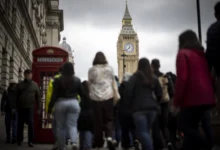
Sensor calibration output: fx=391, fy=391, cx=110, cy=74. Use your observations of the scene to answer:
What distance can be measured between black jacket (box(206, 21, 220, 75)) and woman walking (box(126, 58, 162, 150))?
1.32 meters

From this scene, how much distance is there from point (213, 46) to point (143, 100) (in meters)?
1.55

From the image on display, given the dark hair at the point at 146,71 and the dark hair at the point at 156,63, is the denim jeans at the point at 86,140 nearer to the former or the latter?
the dark hair at the point at 156,63

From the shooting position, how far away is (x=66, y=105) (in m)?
7.14

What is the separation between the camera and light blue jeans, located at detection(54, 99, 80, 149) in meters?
7.15

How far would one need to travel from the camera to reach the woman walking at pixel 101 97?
732 cm

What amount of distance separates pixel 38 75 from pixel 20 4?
15.8 m

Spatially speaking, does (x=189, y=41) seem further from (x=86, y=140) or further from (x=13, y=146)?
(x=13, y=146)

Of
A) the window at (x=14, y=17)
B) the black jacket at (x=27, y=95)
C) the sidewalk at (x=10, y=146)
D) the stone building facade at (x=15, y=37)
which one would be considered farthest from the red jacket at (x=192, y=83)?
the window at (x=14, y=17)

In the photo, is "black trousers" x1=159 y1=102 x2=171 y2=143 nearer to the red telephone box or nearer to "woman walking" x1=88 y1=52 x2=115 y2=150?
"woman walking" x1=88 y1=52 x2=115 y2=150

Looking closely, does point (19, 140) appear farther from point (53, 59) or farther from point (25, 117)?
point (53, 59)

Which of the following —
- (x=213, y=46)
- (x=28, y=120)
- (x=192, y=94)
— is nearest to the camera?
(x=192, y=94)

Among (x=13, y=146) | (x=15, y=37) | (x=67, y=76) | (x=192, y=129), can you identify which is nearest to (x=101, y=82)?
(x=67, y=76)

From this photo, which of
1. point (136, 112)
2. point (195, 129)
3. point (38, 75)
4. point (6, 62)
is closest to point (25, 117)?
point (38, 75)

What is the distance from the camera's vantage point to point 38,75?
11.2 m
